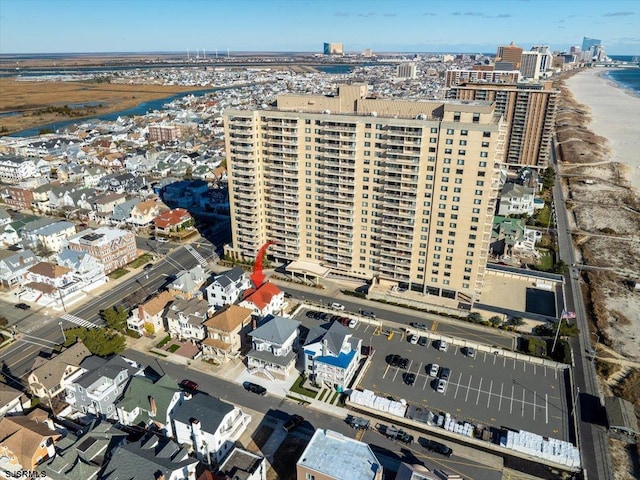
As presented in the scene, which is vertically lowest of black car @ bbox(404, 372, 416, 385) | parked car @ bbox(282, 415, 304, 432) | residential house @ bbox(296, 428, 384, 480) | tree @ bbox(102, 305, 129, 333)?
black car @ bbox(404, 372, 416, 385)

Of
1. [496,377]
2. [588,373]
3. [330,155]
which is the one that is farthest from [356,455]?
[330,155]

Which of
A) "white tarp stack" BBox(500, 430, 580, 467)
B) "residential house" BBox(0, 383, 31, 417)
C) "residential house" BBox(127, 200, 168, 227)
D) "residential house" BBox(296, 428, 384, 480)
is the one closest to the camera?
"residential house" BBox(296, 428, 384, 480)

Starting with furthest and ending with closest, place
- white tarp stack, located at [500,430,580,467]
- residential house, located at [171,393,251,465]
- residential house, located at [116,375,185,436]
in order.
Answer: residential house, located at [116,375,185,436]
white tarp stack, located at [500,430,580,467]
residential house, located at [171,393,251,465]

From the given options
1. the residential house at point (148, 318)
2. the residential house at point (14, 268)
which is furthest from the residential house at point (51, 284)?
the residential house at point (148, 318)

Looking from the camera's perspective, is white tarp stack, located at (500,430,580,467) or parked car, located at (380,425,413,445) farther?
parked car, located at (380,425,413,445)

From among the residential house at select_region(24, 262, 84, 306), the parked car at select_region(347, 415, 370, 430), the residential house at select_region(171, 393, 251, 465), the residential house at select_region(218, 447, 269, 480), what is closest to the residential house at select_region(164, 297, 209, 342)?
the residential house at select_region(171, 393, 251, 465)

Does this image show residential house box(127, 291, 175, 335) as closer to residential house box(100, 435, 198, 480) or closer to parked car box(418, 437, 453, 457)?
residential house box(100, 435, 198, 480)

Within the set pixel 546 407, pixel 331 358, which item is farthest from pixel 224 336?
pixel 546 407

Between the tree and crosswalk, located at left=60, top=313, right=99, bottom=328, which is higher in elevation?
the tree
